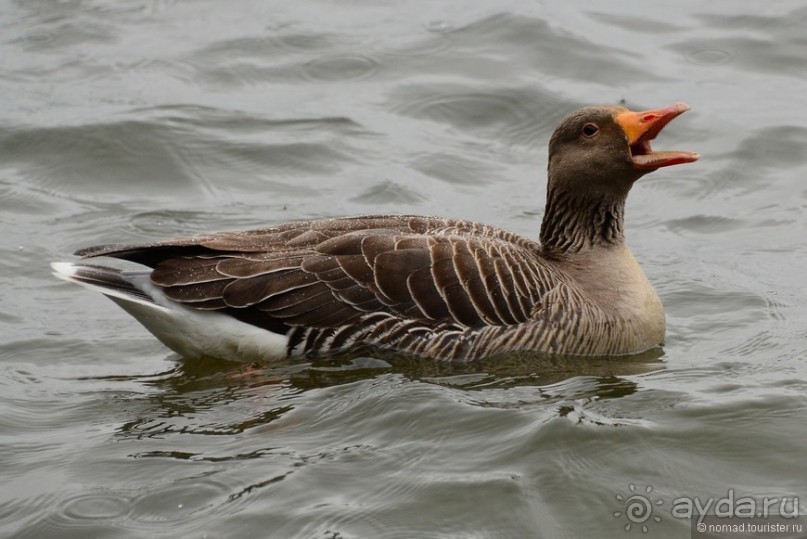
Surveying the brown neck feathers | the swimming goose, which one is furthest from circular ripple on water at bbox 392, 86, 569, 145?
the swimming goose

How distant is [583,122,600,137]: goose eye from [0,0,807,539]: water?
1.70m

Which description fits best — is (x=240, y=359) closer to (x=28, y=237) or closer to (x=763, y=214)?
(x=28, y=237)

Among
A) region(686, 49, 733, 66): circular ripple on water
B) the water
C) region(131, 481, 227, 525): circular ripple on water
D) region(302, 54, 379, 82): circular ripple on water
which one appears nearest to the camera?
region(131, 481, 227, 525): circular ripple on water

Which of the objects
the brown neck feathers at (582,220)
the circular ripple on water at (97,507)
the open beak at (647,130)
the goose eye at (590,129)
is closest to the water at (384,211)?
the circular ripple on water at (97,507)

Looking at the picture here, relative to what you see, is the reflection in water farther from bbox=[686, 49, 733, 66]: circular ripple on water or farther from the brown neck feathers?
bbox=[686, 49, 733, 66]: circular ripple on water

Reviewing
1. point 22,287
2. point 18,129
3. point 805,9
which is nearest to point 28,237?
point 22,287

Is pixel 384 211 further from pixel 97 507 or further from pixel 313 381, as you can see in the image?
pixel 97 507

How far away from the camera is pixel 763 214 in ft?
43.4

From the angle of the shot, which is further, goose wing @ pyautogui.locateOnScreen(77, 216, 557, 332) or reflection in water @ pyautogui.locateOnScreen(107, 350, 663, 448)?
goose wing @ pyautogui.locateOnScreen(77, 216, 557, 332)

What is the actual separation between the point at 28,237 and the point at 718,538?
7.52 meters

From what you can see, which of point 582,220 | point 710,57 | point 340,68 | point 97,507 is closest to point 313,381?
point 97,507

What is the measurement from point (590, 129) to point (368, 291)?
82.1 inches

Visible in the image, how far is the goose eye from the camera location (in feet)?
32.0

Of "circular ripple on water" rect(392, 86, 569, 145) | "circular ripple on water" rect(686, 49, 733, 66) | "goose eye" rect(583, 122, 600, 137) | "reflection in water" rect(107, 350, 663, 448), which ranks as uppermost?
"circular ripple on water" rect(686, 49, 733, 66)
